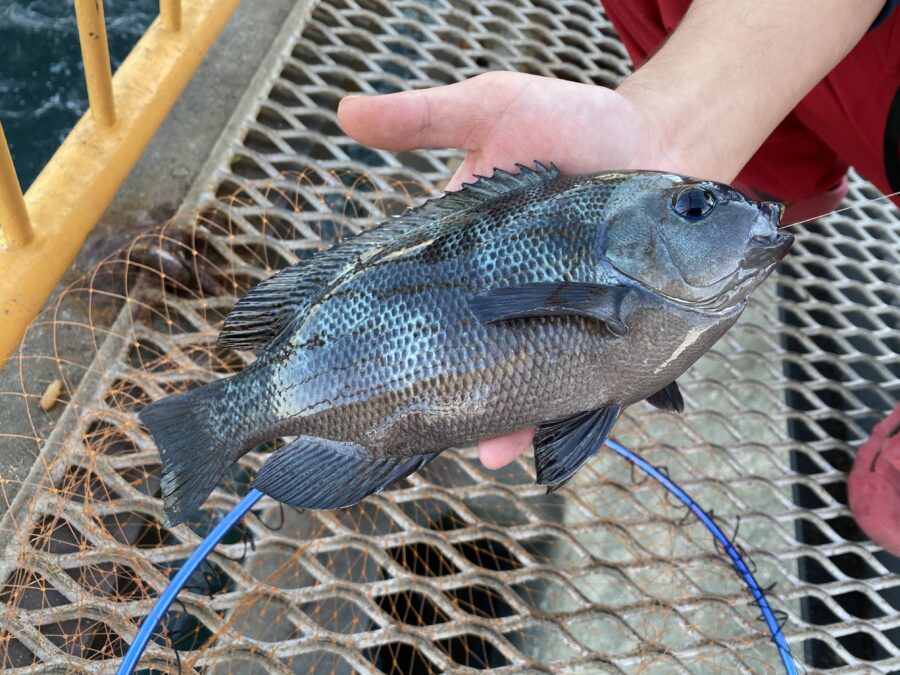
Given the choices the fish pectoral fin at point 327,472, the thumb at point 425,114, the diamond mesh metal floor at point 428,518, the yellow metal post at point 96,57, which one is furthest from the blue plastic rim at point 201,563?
the yellow metal post at point 96,57

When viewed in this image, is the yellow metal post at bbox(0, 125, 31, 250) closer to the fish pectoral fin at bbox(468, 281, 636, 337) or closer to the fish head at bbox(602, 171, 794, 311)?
the fish pectoral fin at bbox(468, 281, 636, 337)

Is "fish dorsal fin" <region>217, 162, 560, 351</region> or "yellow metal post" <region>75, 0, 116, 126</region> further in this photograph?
"yellow metal post" <region>75, 0, 116, 126</region>

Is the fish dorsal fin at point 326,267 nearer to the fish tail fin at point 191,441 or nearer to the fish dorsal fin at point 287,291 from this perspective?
the fish dorsal fin at point 287,291

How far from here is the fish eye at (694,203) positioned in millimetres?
1898

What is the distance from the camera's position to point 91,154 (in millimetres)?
3096

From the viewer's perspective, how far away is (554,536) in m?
3.06

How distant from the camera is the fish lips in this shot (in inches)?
74.6

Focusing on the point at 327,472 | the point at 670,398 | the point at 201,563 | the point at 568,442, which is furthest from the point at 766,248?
Answer: the point at 201,563

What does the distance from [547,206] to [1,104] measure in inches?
157

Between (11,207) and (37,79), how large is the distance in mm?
2396

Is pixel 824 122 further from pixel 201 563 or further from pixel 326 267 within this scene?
pixel 201 563

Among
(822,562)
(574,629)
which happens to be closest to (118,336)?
(574,629)

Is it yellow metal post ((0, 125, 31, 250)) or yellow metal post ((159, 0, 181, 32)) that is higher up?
yellow metal post ((159, 0, 181, 32))

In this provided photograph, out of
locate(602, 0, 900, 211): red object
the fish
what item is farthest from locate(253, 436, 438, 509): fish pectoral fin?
locate(602, 0, 900, 211): red object
